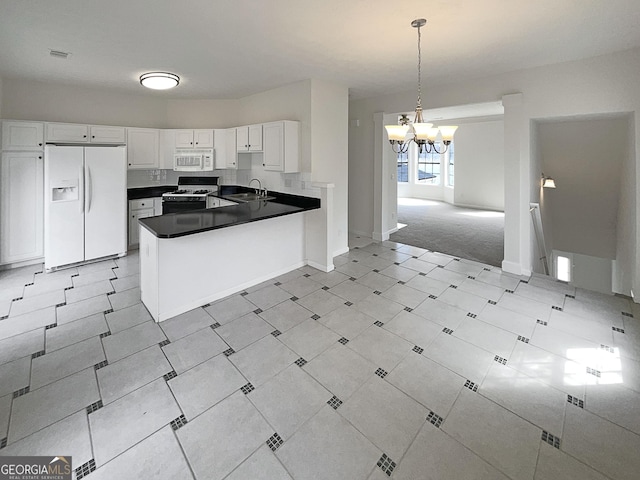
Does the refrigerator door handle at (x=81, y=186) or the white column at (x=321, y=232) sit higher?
the refrigerator door handle at (x=81, y=186)

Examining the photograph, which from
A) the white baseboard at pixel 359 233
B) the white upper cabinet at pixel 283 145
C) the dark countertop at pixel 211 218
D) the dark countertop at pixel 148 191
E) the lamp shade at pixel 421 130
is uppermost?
the white upper cabinet at pixel 283 145

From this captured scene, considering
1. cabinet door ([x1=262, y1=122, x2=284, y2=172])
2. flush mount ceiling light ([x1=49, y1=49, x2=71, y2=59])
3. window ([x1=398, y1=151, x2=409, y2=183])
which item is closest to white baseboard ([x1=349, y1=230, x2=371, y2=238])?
cabinet door ([x1=262, y1=122, x2=284, y2=172])

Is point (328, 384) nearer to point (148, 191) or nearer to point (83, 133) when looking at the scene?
point (148, 191)

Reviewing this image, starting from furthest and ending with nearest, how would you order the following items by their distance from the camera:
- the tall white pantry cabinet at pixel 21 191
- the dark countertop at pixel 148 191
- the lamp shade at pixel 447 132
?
the dark countertop at pixel 148 191 < the tall white pantry cabinet at pixel 21 191 < the lamp shade at pixel 447 132

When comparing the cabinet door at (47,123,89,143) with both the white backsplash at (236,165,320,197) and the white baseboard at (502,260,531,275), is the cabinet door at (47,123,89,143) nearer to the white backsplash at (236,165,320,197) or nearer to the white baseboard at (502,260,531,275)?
the white backsplash at (236,165,320,197)

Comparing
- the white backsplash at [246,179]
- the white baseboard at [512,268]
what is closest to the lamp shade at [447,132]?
the white backsplash at [246,179]

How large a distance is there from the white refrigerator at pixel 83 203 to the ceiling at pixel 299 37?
1.13m

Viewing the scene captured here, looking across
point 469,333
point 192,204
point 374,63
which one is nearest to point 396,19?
point 374,63

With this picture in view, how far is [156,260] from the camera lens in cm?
311

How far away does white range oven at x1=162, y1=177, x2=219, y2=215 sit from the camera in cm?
558

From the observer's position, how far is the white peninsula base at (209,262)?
3203 millimetres

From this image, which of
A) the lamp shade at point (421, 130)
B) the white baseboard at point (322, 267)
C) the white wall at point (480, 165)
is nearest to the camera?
the lamp shade at point (421, 130)

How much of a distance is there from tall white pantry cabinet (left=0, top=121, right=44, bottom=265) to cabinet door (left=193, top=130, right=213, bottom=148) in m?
2.16

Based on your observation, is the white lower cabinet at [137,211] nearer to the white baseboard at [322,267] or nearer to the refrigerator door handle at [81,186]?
the refrigerator door handle at [81,186]
